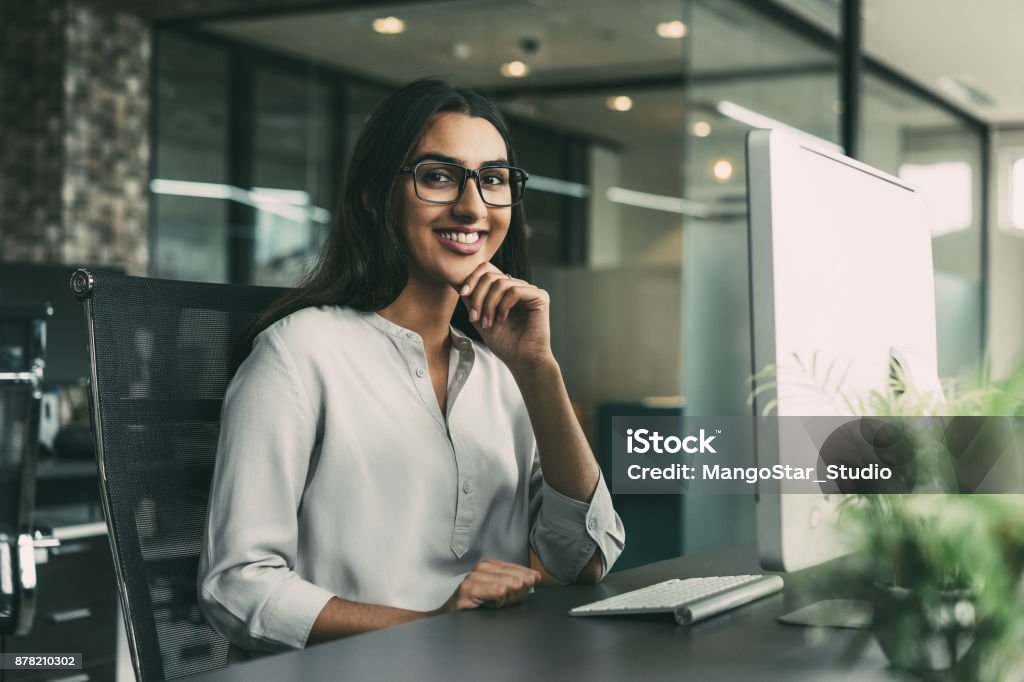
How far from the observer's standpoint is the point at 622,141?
576cm

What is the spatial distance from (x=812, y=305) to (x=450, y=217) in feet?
1.62

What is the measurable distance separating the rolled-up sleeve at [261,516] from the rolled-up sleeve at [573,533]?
0.96ft

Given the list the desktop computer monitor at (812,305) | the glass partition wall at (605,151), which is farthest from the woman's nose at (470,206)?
the glass partition wall at (605,151)

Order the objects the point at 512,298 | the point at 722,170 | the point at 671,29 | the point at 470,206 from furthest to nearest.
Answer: the point at 671,29 < the point at 722,170 < the point at 470,206 < the point at 512,298

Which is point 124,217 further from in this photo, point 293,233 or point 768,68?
point 768,68

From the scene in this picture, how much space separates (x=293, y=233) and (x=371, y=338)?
213 inches

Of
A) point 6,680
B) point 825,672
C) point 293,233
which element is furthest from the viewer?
point 293,233

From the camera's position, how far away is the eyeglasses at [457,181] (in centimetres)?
133

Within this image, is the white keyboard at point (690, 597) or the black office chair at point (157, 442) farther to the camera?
the black office chair at point (157, 442)

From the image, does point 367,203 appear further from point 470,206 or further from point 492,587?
point 492,587

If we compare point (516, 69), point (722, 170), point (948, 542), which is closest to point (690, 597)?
point (948, 542)

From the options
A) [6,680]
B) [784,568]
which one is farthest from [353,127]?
[784,568]

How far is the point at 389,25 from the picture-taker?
241 inches

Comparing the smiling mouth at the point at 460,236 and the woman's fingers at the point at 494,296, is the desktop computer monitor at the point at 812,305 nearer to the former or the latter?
the woman's fingers at the point at 494,296
